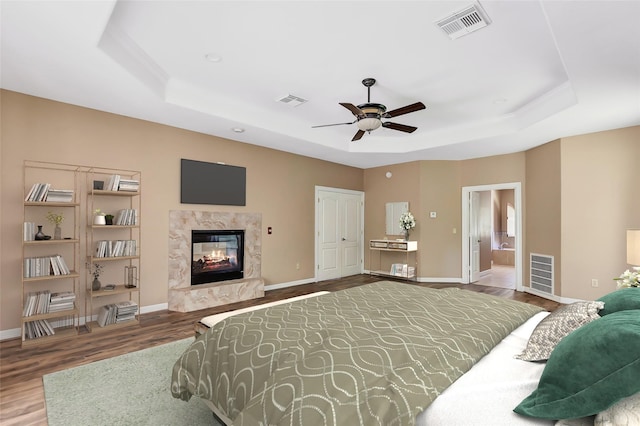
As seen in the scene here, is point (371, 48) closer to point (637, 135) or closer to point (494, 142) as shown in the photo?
point (494, 142)

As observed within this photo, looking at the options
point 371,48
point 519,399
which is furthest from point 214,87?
point 519,399

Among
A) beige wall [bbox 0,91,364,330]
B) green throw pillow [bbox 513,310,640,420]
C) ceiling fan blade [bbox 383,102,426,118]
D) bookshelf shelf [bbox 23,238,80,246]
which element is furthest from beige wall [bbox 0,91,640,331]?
green throw pillow [bbox 513,310,640,420]

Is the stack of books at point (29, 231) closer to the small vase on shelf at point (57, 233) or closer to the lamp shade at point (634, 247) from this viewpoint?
the small vase on shelf at point (57, 233)

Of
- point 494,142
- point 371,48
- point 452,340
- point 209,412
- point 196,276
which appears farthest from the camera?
point 494,142

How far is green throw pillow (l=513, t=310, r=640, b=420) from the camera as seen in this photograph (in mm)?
1010

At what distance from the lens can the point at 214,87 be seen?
4.18 metres

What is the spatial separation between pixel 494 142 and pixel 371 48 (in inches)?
137

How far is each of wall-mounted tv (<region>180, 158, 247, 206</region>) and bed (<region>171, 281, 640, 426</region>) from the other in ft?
11.1

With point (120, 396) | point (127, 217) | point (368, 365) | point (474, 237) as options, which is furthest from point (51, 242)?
point (474, 237)

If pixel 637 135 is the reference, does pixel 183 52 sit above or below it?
above

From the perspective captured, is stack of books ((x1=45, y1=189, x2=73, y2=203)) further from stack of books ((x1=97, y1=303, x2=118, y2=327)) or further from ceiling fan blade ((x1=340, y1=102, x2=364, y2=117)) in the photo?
ceiling fan blade ((x1=340, y1=102, x2=364, y2=117))

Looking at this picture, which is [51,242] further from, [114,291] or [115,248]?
[114,291]

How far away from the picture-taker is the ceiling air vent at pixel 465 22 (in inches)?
102

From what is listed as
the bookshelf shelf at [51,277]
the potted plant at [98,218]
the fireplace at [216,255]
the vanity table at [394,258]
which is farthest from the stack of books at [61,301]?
the vanity table at [394,258]
